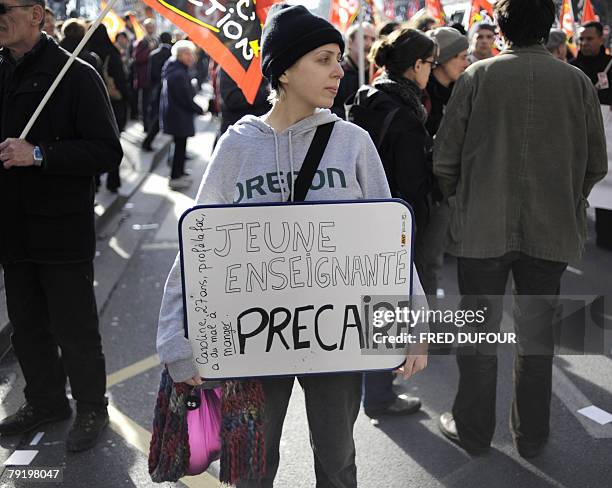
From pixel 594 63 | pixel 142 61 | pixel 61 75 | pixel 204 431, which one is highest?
pixel 61 75

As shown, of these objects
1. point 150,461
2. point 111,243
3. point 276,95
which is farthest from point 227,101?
point 150,461

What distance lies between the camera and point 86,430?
3375mm

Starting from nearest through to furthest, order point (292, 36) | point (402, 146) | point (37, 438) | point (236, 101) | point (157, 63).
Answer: point (292, 36) → point (402, 146) → point (37, 438) → point (236, 101) → point (157, 63)

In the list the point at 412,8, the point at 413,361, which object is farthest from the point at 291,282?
the point at 412,8

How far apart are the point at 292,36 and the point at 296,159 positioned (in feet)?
1.17

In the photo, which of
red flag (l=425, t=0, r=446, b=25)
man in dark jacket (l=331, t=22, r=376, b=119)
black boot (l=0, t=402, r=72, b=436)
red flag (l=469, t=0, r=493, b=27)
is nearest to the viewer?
black boot (l=0, t=402, r=72, b=436)

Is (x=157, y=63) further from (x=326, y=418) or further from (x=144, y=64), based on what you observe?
(x=326, y=418)

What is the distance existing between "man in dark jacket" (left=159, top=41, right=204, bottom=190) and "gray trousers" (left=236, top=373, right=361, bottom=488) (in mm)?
7410

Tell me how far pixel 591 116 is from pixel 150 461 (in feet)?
7.17

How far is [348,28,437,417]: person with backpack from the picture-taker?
3326mm

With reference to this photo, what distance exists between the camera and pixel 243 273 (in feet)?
7.16

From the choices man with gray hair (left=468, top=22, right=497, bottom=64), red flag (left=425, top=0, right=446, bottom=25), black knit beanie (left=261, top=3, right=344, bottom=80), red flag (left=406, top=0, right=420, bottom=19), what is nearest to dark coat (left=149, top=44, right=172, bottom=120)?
red flag (left=406, top=0, right=420, bottom=19)

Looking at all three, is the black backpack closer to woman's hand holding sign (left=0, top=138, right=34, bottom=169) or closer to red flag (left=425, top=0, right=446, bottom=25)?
woman's hand holding sign (left=0, top=138, right=34, bottom=169)

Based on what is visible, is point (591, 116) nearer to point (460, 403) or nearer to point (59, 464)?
point (460, 403)
